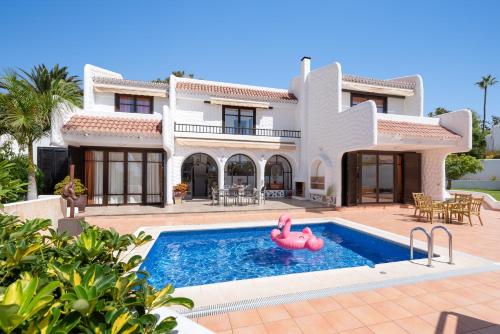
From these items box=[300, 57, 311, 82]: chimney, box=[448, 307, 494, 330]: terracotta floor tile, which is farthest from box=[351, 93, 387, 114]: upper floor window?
box=[448, 307, 494, 330]: terracotta floor tile

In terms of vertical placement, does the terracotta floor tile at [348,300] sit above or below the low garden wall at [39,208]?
below

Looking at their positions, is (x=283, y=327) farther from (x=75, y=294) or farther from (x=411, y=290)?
(x=75, y=294)

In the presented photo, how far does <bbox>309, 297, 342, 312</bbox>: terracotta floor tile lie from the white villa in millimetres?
10127

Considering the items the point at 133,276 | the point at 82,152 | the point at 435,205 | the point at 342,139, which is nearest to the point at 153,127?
the point at 82,152

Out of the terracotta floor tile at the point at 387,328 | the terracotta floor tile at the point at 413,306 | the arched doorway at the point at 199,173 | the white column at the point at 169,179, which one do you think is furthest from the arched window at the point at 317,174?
the terracotta floor tile at the point at 387,328

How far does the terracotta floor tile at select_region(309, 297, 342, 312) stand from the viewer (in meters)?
4.22

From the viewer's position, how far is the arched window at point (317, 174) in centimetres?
1689

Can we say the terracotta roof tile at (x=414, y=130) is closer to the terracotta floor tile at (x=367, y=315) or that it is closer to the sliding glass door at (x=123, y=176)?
the terracotta floor tile at (x=367, y=315)

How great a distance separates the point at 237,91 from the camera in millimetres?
19750

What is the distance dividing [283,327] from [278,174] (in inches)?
671

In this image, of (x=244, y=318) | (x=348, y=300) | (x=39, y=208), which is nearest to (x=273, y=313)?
(x=244, y=318)

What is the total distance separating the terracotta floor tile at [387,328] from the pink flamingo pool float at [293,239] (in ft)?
14.9

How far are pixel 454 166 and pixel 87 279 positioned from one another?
1335 inches

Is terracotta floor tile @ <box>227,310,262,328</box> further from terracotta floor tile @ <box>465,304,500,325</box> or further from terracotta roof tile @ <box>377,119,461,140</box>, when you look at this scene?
terracotta roof tile @ <box>377,119,461,140</box>
